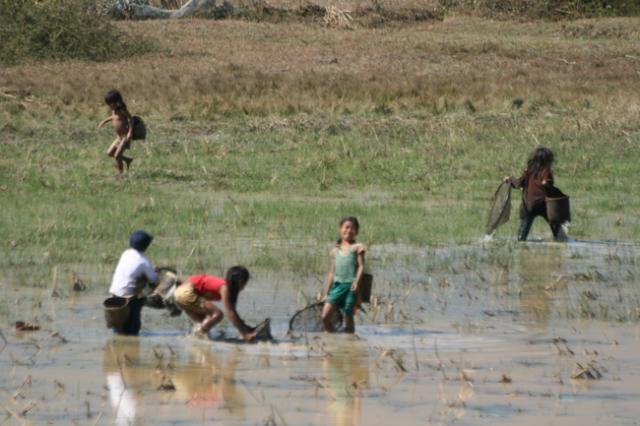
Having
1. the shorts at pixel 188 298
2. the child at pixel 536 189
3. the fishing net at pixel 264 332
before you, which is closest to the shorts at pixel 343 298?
the fishing net at pixel 264 332

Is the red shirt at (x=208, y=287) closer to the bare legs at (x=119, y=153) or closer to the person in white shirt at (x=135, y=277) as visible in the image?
the person in white shirt at (x=135, y=277)

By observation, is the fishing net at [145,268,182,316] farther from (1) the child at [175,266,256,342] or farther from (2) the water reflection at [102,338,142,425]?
(2) the water reflection at [102,338,142,425]

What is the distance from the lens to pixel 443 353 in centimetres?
991

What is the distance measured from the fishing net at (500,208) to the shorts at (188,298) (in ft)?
17.9

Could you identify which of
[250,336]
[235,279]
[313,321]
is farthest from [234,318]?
[313,321]

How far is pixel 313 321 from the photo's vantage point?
10.5m

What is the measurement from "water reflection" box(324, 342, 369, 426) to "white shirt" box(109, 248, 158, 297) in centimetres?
143

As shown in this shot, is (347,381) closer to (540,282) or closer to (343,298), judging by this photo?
(343,298)

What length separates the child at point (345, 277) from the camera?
10.4m

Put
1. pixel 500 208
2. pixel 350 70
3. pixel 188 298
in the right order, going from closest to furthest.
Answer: pixel 188 298, pixel 500 208, pixel 350 70

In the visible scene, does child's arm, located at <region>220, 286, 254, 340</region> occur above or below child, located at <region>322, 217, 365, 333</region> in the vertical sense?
below

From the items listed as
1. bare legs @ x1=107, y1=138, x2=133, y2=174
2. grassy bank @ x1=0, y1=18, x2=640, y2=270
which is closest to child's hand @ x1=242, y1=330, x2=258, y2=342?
grassy bank @ x1=0, y1=18, x2=640, y2=270

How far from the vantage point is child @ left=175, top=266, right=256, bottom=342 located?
10.0 metres

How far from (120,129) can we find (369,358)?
896 centimetres
